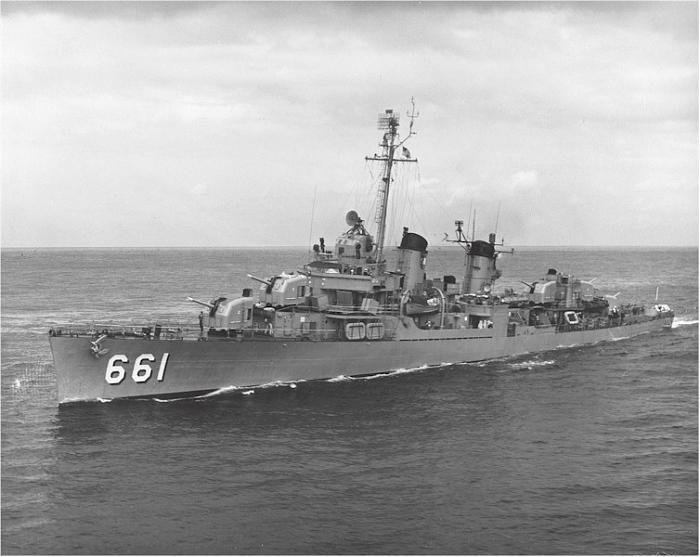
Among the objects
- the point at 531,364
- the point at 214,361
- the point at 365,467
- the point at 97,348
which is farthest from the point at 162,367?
the point at 531,364

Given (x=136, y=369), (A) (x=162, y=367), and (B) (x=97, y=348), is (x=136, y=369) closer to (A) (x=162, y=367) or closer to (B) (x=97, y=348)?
(A) (x=162, y=367)

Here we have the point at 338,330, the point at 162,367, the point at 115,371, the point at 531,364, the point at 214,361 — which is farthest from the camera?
the point at 531,364

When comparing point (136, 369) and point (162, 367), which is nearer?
point (136, 369)

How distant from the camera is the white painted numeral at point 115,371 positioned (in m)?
29.1

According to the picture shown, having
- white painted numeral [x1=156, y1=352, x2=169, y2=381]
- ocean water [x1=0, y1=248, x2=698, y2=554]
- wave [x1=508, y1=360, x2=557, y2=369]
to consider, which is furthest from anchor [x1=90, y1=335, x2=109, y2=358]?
wave [x1=508, y1=360, x2=557, y2=369]

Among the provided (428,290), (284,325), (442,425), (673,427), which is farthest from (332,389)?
(673,427)

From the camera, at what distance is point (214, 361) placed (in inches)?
1227

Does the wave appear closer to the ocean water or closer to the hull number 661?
the ocean water

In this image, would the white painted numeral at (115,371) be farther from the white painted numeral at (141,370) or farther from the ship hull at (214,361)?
the white painted numeral at (141,370)

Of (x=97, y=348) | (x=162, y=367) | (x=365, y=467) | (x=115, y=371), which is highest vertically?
(x=97, y=348)

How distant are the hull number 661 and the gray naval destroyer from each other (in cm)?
4

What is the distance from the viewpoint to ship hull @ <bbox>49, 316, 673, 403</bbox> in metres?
28.9

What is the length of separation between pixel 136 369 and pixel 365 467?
39.2 ft

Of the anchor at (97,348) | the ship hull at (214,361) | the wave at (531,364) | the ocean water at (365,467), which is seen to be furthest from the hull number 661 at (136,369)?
the wave at (531,364)
